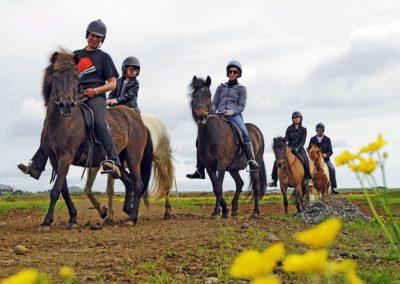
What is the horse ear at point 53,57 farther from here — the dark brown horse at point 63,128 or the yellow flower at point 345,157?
the yellow flower at point 345,157

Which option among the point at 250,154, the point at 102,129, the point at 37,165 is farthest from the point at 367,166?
the point at 250,154

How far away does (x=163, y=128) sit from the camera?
1214 cm

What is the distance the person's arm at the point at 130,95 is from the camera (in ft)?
36.5

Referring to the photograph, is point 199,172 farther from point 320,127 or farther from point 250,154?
point 320,127

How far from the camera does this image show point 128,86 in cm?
1135

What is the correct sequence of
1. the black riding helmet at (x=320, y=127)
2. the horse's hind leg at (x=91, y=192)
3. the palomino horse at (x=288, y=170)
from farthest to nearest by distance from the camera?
the black riding helmet at (x=320, y=127)
the palomino horse at (x=288, y=170)
the horse's hind leg at (x=91, y=192)

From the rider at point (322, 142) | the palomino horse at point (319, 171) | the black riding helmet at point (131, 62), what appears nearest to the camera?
the black riding helmet at point (131, 62)

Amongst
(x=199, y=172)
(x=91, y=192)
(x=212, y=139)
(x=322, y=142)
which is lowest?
(x=91, y=192)

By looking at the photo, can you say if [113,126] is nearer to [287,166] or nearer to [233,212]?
[233,212]

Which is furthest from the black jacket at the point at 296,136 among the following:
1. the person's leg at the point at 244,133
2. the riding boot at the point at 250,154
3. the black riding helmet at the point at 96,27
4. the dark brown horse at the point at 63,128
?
the black riding helmet at the point at 96,27

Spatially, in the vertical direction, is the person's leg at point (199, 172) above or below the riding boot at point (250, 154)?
below

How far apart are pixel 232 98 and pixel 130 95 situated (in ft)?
9.47

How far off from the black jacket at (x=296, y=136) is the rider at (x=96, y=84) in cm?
866

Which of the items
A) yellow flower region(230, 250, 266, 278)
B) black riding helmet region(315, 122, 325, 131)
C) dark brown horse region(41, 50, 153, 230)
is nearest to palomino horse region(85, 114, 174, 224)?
dark brown horse region(41, 50, 153, 230)
